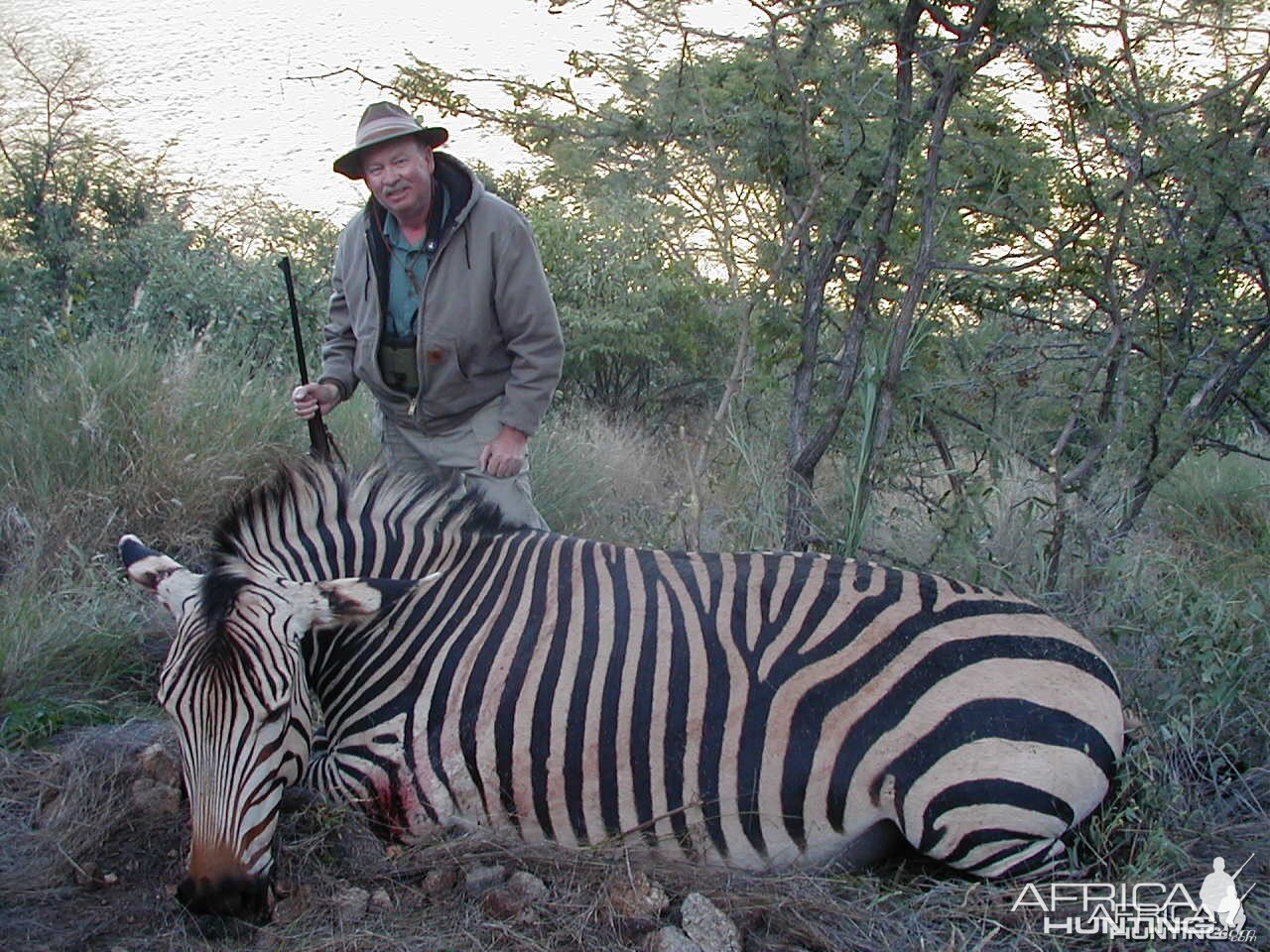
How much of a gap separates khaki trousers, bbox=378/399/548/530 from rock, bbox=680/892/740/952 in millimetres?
1806

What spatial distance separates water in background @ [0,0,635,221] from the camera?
19.1 m

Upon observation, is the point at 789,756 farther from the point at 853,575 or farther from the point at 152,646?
the point at 152,646

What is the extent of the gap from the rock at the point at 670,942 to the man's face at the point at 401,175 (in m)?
2.66

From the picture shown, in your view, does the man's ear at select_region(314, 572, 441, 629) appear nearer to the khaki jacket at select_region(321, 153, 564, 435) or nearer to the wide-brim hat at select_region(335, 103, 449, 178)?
the khaki jacket at select_region(321, 153, 564, 435)

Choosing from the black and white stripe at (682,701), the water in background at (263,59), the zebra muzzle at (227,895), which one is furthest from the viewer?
the water in background at (263,59)

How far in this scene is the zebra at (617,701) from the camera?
8.69 feet

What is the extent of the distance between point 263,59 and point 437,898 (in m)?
23.7

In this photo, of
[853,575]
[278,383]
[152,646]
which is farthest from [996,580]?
[278,383]

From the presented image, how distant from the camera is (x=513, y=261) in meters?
3.94

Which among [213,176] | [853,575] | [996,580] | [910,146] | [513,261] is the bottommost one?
[213,176]

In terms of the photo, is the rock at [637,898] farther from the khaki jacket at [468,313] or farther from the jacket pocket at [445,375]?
the jacket pocket at [445,375]

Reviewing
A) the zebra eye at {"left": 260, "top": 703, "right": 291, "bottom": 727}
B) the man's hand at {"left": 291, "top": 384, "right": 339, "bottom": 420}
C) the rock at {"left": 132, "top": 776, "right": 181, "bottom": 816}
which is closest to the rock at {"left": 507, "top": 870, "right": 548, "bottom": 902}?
the zebra eye at {"left": 260, "top": 703, "right": 291, "bottom": 727}

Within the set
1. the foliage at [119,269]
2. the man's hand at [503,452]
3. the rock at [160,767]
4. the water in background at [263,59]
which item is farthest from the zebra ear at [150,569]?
the water in background at [263,59]

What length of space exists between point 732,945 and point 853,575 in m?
1.11
